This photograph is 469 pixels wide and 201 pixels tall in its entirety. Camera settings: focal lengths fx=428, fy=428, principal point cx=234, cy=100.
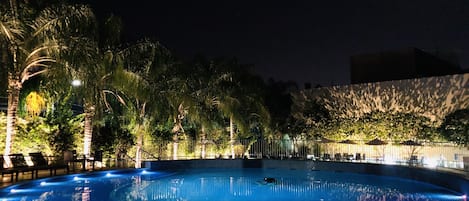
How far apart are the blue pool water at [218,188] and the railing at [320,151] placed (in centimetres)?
196

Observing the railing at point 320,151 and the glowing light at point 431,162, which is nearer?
the glowing light at point 431,162

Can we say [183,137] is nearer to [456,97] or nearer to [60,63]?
[60,63]

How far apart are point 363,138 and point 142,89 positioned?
1027cm

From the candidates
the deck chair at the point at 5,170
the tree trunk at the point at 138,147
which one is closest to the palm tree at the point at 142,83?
the tree trunk at the point at 138,147

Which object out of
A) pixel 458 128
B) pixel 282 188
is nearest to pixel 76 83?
pixel 282 188

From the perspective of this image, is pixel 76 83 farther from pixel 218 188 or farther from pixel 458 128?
pixel 458 128

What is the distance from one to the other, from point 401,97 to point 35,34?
15.8 m

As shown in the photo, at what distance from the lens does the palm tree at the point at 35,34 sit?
11312mm

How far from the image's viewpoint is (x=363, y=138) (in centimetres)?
1950

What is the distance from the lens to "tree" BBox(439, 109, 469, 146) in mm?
14812

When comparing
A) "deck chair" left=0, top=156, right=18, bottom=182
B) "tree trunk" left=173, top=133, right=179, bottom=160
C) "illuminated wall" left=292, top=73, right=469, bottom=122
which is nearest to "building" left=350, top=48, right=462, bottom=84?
"illuminated wall" left=292, top=73, right=469, bottom=122

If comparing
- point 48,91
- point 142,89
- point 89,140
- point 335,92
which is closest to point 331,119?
point 335,92

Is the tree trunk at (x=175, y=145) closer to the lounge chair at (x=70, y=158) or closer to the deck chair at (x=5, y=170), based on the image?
the lounge chair at (x=70, y=158)

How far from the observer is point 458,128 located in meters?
15.2
